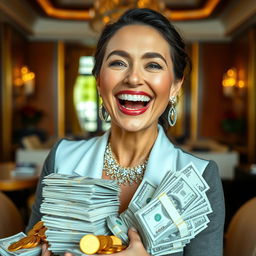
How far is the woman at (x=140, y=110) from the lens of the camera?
50.2 inches

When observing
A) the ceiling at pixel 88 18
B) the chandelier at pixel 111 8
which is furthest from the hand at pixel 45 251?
the ceiling at pixel 88 18

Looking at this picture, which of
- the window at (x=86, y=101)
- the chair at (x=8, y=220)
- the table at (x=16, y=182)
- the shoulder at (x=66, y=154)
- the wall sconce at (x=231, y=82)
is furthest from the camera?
the window at (x=86, y=101)

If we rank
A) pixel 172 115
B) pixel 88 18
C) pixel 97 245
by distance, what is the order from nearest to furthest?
pixel 97 245 → pixel 172 115 → pixel 88 18

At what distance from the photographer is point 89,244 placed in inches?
38.7

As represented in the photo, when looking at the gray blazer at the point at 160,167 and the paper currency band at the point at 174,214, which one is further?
Answer: the gray blazer at the point at 160,167

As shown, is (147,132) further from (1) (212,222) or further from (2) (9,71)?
(2) (9,71)

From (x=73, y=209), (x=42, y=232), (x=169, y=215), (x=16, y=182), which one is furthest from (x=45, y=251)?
(x=16, y=182)

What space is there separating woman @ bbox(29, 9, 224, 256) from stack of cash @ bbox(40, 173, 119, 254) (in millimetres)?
90

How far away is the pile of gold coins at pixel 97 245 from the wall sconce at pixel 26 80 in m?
8.18

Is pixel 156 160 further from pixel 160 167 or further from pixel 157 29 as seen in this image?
pixel 157 29

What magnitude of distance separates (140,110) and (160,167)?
0.22m

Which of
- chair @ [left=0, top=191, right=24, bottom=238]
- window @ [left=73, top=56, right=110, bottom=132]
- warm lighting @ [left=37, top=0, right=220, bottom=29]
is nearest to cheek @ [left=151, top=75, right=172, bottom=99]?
chair @ [left=0, top=191, right=24, bottom=238]

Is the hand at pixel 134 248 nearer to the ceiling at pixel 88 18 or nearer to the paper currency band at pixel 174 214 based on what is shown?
the paper currency band at pixel 174 214

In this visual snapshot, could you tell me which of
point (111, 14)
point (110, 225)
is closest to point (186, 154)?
point (110, 225)
